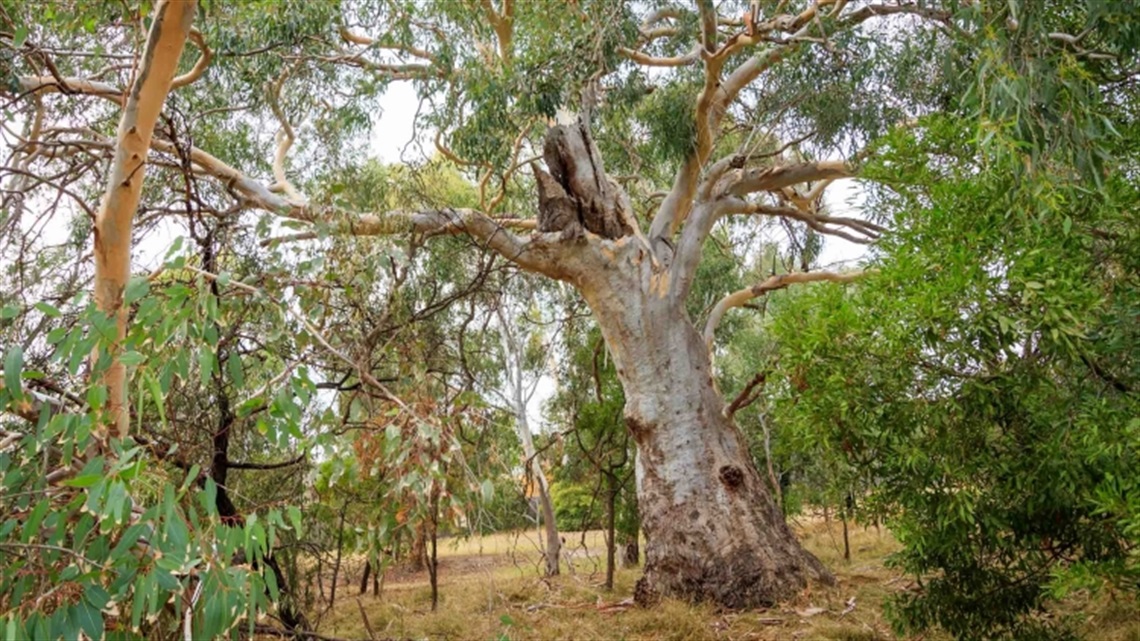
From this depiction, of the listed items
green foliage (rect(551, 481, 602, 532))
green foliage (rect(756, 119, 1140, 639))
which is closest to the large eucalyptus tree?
green foliage (rect(756, 119, 1140, 639))

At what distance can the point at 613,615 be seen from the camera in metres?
5.79

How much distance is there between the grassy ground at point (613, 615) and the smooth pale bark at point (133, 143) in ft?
6.48

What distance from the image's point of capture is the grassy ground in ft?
16.3

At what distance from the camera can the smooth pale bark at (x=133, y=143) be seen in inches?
101

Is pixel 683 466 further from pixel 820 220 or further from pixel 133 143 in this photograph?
pixel 133 143

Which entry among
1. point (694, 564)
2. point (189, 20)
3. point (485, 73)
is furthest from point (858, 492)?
point (485, 73)

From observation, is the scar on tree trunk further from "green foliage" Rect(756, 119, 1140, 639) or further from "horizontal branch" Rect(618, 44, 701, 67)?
"green foliage" Rect(756, 119, 1140, 639)

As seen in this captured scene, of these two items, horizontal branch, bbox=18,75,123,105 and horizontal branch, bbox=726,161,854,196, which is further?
horizontal branch, bbox=726,161,854,196

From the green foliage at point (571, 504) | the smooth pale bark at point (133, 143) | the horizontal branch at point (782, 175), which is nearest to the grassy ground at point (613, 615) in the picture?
the green foliage at point (571, 504)

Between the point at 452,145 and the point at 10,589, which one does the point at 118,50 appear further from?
the point at 10,589

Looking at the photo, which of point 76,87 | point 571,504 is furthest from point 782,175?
point 571,504

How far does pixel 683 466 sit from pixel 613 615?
1024mm

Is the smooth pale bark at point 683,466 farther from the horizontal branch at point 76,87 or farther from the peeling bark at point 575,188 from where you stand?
the horizontal branch at point 76,87

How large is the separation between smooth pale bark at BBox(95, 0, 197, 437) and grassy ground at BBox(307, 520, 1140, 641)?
1976 millimetres
